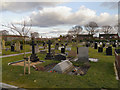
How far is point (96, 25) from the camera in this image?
5309cm

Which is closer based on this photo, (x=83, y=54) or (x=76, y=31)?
(x=83, y=54)

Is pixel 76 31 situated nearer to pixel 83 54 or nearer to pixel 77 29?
pixel 77 29

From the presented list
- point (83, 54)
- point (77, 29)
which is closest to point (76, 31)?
point (77, 29)

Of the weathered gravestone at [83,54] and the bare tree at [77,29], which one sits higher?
the bare tree at [77,29]

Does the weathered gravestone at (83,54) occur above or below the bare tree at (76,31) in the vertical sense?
below

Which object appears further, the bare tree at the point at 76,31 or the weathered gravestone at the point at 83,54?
the bare tree at the point at 76,31

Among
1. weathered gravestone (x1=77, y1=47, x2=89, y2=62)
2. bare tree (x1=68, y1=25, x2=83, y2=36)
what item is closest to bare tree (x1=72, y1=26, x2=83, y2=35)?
bare tree (x1=68, y1=25, x2=83, y2=36)

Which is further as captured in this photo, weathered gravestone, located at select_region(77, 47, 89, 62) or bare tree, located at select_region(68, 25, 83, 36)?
Result: bare tree, located at select_region(68, 25, 83, 36)

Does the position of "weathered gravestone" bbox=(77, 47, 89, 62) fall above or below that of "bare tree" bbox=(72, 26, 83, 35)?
below

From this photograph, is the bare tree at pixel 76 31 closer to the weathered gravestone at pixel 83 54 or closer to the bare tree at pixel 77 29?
the bare tree at pixel 77 29

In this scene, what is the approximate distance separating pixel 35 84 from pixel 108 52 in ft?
43.9

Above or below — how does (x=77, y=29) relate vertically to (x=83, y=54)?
above

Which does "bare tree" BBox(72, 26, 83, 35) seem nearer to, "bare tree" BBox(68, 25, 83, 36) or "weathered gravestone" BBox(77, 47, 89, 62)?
"bare tree" BBox(68, 25, 83, 36)

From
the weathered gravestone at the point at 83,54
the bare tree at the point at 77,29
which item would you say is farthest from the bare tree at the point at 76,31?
the weathered gravestone at the point at 83,54
